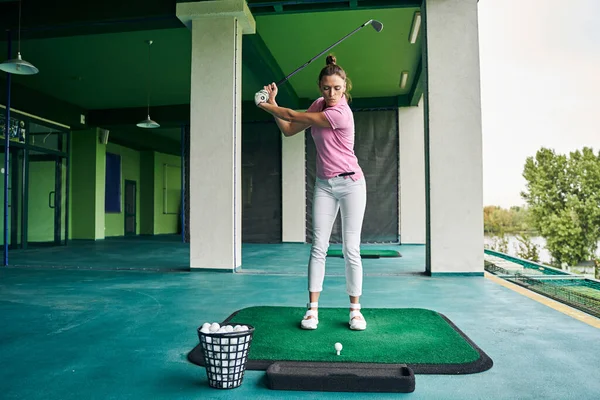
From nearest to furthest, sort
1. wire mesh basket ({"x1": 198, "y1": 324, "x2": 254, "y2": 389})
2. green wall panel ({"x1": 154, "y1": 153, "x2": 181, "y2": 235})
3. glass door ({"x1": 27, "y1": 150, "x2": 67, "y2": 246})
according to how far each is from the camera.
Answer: wire mesh basket ({"x1": 198, "y1": 324, "x2": 254, "y2": 389})
glass door ({"x1": 27, "y1": 150, "x2": 67, "y2": 246})
green wall panel ({"x1": 154, "y1": 153, "x2": 181, "y2": 235})

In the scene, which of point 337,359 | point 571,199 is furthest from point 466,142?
point 571,199

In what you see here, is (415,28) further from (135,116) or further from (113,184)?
(113,184)

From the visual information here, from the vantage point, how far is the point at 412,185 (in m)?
9.63

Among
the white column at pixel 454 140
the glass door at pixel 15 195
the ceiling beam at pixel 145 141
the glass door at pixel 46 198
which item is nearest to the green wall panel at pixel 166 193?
the ceiling beam at pixel 145 141

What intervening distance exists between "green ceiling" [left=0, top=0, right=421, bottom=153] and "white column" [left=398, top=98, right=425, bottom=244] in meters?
0.81

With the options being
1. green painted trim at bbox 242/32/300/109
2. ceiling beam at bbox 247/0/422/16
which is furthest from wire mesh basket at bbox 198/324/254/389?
green painted trim at bbox 242/32/300/109

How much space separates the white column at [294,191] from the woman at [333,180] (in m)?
7.36

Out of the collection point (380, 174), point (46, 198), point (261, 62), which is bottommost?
point (46, 198)

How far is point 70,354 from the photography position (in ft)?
6.69

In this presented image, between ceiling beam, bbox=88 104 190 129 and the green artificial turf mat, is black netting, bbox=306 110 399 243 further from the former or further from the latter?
the green artificial turf mat

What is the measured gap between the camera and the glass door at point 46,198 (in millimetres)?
Result: 8703

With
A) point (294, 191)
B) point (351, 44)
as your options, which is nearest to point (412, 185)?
point (294, 191)

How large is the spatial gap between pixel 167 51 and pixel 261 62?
59.8 inches

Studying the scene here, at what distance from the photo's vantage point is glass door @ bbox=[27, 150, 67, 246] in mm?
8703
